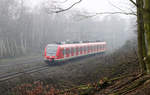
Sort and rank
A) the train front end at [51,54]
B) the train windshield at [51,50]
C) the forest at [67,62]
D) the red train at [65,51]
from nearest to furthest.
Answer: the forest at [67,62] < the train front end at [51,54] < the red train at [65,51] < the train windshield at [51,50]

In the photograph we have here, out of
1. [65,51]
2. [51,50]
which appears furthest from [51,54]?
[65,51]

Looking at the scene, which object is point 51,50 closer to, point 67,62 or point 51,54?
point 51,54

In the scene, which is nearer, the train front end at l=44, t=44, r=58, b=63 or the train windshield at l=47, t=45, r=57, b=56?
the train front end at l=44, t=44, r=58, b=63

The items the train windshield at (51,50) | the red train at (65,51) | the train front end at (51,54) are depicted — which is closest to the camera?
the train front end at (51,54)

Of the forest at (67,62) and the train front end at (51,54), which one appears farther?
the train front end at (51,54)

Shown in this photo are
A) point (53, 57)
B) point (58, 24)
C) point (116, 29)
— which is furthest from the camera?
point (116, 29)

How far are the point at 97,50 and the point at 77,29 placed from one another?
36.4 meters

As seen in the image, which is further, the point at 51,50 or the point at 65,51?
the point at 65,51

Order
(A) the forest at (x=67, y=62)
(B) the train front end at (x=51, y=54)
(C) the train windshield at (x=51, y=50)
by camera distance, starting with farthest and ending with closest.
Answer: (C) the train windshield at (x=51, y=50), (B) the train front end at (x=51, y=54), (A) the forest at (x=67, y=62)

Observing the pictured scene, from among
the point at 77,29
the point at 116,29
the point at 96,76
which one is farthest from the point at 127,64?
the point at 116,29

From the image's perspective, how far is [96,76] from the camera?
1119 cm

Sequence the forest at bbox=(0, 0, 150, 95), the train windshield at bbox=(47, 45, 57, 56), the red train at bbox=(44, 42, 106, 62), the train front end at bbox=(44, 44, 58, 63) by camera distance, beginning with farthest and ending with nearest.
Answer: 1. the train windshield at bbox=(47, 45, 57, 56)
2. the red train at bbox=(44, 42, 106, 62)
3. the train front end at bbox=(44, 44, 58, 63)
4. the forest at bbox=(0, 0, 150, 95)

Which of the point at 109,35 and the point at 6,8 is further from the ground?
the point at 6,8

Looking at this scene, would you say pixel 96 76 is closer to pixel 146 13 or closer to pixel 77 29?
pixel 146 13
